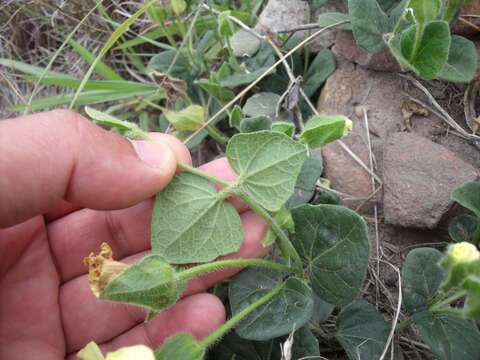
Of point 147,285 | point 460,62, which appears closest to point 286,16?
point 460,62

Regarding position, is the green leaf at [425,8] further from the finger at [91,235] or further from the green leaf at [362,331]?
the green leaf at [362,331]

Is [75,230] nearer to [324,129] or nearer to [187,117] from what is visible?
[187,117]

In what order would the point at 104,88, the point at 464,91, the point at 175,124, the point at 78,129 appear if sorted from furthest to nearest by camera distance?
the point at 104,88 < the point at 175,124 < the point at 464,91 < the point at 78,129

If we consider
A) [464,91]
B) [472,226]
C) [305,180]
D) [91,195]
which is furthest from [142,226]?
[464,91]

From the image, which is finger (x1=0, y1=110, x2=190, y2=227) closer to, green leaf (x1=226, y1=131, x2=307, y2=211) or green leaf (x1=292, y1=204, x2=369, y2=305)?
green leaf (x1=226, y1=131, x2=307, y2=211)

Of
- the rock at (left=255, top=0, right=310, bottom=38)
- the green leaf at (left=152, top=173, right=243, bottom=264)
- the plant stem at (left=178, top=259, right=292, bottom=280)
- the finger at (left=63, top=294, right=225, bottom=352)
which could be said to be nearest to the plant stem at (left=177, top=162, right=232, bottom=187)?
the green leaf at (left=152, top=173, right=243, bottom=264)

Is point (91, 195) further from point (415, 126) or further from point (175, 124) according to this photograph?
point (415, 126)
